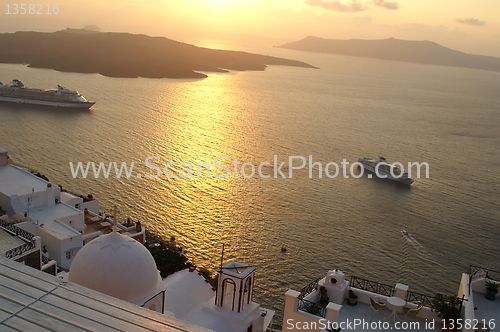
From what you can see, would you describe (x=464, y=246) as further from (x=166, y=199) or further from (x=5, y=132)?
(x=5, y=132)

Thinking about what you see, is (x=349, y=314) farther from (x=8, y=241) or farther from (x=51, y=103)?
(x=51, y=103)

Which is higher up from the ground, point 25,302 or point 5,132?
point 25,302

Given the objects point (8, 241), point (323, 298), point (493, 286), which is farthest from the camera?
point (8, 241)

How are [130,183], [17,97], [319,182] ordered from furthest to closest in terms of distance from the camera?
[17,97] < [319,182] < [130,183]

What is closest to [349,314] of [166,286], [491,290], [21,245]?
[491,290]

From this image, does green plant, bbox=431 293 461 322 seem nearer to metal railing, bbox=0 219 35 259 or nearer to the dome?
A: the dome

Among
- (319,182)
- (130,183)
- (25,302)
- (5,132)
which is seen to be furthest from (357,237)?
(5,132)
